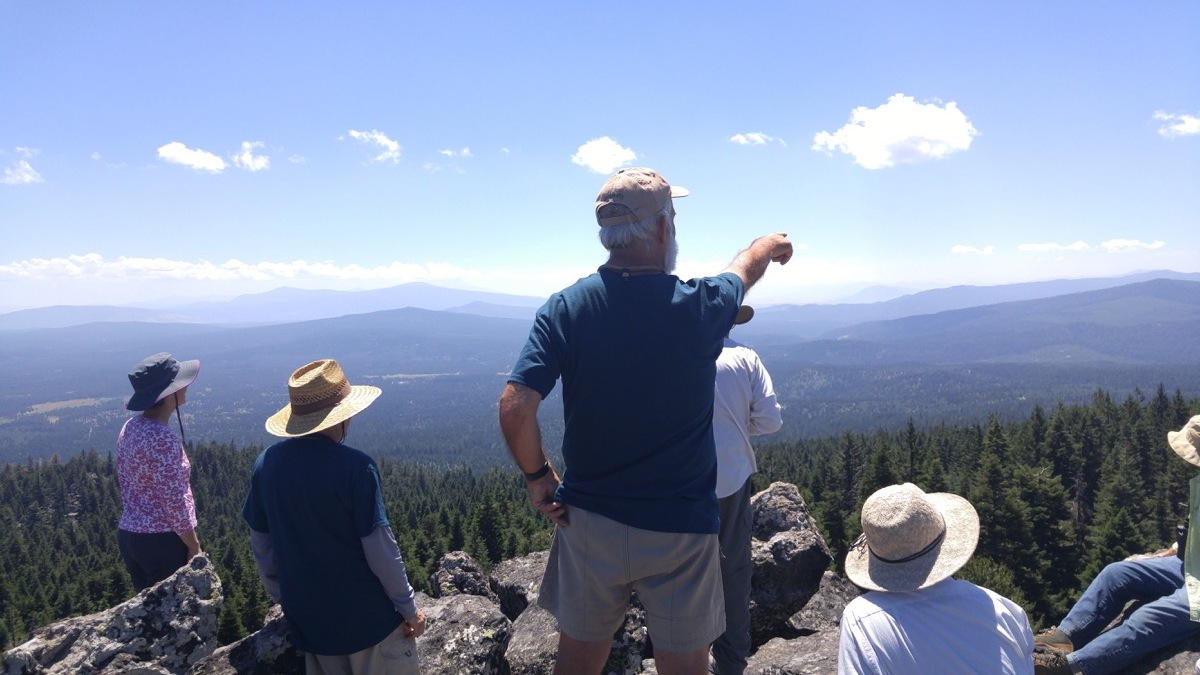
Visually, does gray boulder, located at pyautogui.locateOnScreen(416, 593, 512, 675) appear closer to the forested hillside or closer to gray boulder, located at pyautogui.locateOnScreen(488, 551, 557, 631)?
gray boulder, located at pyautogui.locateOnScreen(488, 551, 557, 631)

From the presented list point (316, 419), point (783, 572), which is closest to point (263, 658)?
point (316, 419)

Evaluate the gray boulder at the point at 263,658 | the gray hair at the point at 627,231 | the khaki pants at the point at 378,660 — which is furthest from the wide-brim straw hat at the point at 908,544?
the gray boulder at the point at 263,658

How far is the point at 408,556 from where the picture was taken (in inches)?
1640

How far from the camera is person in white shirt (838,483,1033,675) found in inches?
123

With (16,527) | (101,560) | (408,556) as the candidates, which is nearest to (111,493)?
(16,527)

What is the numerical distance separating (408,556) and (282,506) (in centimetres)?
4085

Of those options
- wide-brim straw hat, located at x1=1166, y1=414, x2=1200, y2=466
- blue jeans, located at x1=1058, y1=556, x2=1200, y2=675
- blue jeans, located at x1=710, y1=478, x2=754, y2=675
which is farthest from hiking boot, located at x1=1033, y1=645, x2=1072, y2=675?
blue jeans, located at x1=710, y1=478, x2=754, y2=675

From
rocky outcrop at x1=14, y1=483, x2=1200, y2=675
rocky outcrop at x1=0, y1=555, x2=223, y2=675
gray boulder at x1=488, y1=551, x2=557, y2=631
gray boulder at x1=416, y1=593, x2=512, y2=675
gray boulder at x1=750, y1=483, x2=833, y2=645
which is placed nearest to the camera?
rocky outcrop at x1=0, y1=555, x2=223, y2=675

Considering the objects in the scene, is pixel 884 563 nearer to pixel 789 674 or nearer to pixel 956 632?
pixel 956 632

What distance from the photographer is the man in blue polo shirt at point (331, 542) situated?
415 centimetres

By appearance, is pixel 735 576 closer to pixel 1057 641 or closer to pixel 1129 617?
pixel 1057 641

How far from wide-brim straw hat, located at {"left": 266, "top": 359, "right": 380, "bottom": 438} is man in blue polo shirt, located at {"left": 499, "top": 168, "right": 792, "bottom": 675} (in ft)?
5.18

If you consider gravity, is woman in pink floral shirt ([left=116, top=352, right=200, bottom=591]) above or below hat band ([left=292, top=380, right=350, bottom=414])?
below

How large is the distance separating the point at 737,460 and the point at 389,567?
2.57 metres
